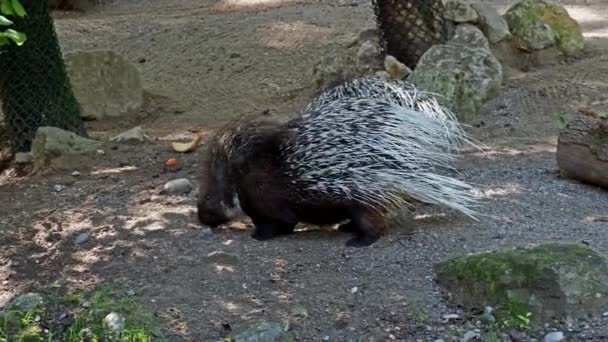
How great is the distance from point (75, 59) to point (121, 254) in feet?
12.5

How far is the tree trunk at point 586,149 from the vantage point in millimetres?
4711

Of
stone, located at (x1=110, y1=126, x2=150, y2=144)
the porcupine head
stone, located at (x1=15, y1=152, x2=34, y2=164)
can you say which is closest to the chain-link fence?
stone, located at (x1=110, y1=126, x2=150, y2=144)

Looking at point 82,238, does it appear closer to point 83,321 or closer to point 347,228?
point 83,321

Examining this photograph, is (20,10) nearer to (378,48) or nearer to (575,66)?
(378,48)

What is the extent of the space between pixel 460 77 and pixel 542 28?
4.84ft

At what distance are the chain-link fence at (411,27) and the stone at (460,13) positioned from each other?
26cm

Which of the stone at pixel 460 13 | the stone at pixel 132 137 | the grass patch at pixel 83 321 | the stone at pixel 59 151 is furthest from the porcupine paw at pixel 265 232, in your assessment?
the stone at pixel 460 13

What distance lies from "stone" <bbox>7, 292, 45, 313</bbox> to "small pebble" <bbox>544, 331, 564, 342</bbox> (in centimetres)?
199

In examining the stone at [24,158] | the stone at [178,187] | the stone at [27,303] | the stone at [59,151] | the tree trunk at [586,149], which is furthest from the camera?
the stone at [24,158]

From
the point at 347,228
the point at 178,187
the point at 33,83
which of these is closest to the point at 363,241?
the point at 347,228

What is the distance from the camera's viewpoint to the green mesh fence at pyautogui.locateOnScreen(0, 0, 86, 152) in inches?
240

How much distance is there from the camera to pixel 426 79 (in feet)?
21.2

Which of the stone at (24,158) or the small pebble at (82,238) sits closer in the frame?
the small pebble at (82,238)

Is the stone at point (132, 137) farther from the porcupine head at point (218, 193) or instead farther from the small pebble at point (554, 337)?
the small pebble at point (554, 337)
